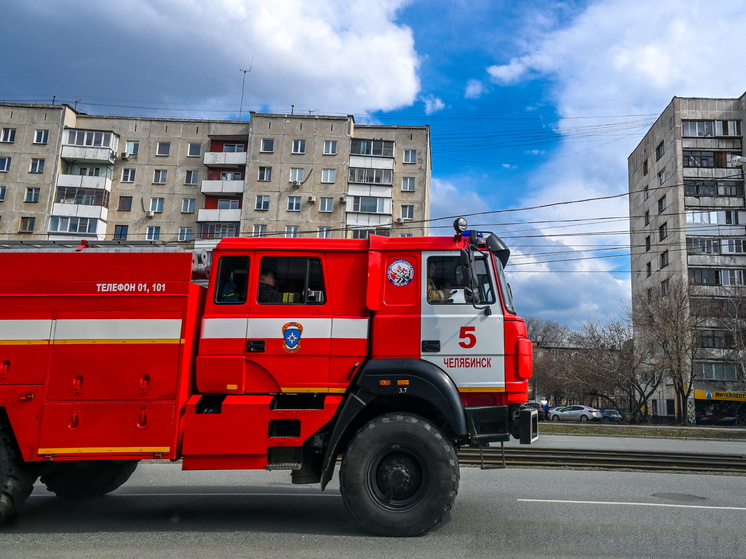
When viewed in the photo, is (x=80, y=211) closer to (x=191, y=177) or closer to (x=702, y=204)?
(x=191, y=177)

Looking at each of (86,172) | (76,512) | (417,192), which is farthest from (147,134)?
(76,512)

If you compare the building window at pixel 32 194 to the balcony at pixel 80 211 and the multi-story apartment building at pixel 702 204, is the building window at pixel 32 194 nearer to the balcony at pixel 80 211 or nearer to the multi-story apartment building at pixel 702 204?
the balcony at pixel 80 211

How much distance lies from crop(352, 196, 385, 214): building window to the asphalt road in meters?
40.1

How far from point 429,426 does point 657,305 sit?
40410mm

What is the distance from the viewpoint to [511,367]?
661 cm

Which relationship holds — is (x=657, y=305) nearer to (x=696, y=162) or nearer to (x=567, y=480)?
(x=696, y=162)

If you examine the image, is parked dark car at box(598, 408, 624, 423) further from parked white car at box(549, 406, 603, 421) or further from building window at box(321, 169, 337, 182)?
building window at box(321, 169, 337, 182)

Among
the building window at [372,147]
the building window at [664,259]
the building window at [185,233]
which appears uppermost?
the building window at [372,147]

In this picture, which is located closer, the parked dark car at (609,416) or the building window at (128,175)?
the parked dark car at (609,416)

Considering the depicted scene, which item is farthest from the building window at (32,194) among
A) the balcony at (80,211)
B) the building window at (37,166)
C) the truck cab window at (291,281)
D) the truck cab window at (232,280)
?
the truck cab window at (291,281)

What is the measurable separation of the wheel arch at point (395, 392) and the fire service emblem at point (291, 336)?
0.81 meters

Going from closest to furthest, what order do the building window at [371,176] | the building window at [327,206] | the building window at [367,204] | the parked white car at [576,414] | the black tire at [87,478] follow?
the black tire at [87,478] → the parked white car at [576,414] → the building window at [367,204] → the building window at [371,176] → the building window at [327,206]

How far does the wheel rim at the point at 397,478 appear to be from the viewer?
6207mm

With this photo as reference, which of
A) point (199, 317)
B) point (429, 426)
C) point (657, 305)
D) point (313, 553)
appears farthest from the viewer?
point (657, 305)
